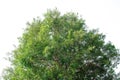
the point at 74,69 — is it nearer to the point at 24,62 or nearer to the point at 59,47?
the point at 59,47

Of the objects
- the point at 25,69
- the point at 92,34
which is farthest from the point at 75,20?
the point at 25,69

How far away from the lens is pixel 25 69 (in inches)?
1826

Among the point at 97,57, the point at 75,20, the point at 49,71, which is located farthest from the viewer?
the point at 75,20

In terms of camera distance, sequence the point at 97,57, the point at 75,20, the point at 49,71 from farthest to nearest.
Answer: the point at 75,20 < the point at 97,57 < the point at 49,71

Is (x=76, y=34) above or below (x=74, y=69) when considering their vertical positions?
above

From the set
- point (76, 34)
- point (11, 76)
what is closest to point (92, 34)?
point (76, 34)

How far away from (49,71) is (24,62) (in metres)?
3.49

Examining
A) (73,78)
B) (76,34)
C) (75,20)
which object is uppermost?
(75,20)

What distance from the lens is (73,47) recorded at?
45.8 meters

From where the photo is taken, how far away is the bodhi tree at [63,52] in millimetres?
44625

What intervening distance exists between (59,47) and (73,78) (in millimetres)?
4497

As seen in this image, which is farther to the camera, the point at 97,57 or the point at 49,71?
the point at 97,57

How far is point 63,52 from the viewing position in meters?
45.2

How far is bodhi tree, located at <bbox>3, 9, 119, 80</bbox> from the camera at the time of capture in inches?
1757
